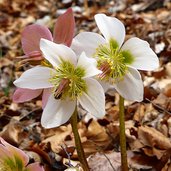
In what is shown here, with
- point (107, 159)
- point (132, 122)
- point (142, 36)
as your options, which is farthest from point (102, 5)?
point (107, 159)

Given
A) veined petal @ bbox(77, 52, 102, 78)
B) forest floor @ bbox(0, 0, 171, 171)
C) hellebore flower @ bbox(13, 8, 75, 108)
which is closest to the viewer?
veined petal @ bbox(77, 52, 102, 78)

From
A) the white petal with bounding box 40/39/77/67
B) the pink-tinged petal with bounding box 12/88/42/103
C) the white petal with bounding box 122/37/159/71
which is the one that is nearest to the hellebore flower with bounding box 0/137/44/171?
the pink-tinged petal with bounding box 12/88/42/103

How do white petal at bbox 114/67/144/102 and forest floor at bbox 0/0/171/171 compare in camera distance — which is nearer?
white petal at bbox 114/67/144/102

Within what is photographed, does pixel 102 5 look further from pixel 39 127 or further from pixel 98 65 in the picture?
pixel 98 65

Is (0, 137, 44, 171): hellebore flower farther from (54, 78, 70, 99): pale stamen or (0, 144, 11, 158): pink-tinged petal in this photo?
(54, 78, 70, 99): pale stamen

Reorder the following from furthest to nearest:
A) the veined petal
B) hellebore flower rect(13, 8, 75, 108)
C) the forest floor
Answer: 1. the forest floor
2. hellebore flower rect(13, 8, 75, 108)
3. the veined petal

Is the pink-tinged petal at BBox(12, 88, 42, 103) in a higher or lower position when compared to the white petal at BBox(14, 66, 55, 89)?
lower

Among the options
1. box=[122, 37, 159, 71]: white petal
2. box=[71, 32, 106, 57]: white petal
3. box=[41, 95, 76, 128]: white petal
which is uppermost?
box=[71, 32, 106, 57]: white petal
